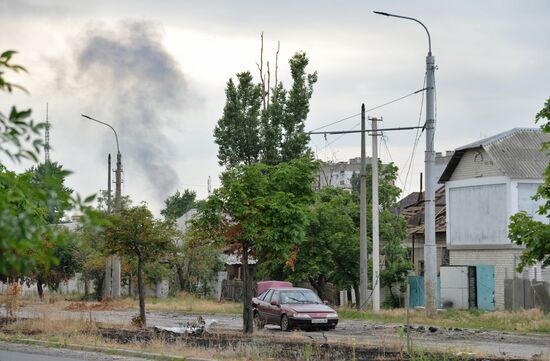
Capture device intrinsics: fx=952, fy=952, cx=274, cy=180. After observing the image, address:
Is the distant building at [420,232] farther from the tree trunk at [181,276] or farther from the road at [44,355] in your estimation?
the road at [44,355]

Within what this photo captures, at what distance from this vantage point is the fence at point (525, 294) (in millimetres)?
40250

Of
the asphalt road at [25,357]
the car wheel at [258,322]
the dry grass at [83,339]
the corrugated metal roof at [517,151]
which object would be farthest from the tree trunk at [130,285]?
the asphalt road at [25,357]

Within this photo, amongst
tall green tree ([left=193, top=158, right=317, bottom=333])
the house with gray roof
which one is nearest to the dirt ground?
tall green tree ([left=193, top=158, right=317, bottom=333])

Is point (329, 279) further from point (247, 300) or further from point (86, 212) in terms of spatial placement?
point (86, 212)

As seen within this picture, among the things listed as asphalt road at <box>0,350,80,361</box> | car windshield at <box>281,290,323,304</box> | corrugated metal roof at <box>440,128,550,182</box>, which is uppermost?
corrugated metal roof at <box>440,128,550,182</box>

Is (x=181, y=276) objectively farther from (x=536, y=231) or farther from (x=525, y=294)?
(x=536, y=231)

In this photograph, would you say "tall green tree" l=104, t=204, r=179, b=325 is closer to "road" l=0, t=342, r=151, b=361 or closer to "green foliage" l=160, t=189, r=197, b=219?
"road" l=0, t=342, r=151, b=361

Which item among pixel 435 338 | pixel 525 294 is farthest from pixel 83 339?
pixel 525 294

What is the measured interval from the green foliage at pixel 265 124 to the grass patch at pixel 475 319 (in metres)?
14.3

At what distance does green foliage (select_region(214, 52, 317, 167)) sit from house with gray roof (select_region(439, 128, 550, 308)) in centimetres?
870

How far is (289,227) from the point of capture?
2609 centimetres

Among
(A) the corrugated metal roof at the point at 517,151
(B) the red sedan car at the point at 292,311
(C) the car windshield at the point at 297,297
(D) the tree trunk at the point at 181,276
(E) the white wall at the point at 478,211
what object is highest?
(A) the corrugated metal roof at the point at 517,151

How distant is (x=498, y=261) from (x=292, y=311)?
17360 mm

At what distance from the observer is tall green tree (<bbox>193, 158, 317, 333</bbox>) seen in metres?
26.1
